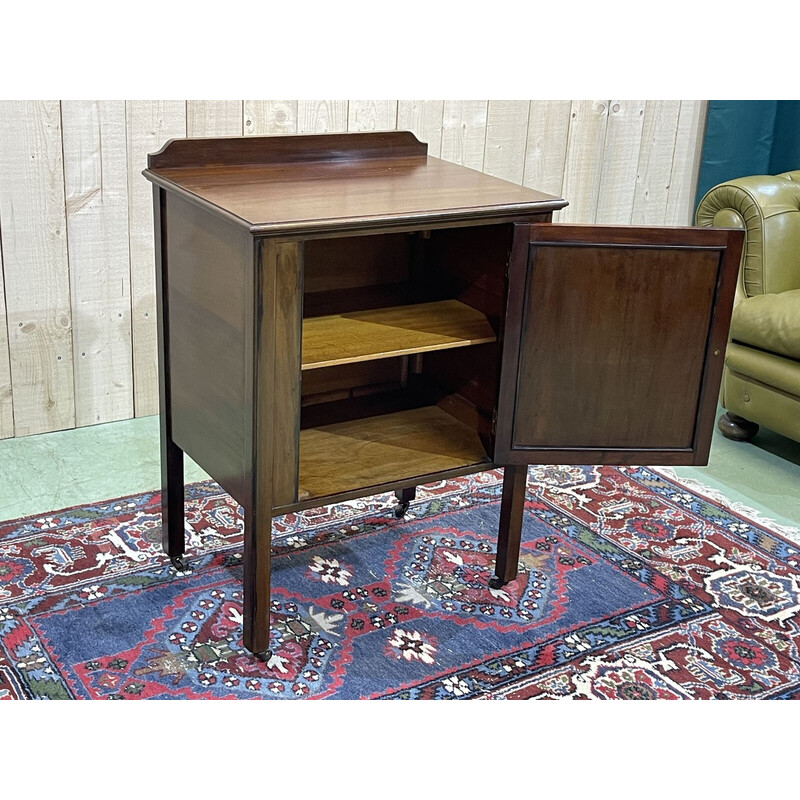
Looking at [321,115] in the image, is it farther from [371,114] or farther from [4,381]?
[4,381]

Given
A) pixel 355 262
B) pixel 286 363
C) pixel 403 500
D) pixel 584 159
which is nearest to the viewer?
pixel 286 363

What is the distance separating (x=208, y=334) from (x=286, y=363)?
0.25 meters

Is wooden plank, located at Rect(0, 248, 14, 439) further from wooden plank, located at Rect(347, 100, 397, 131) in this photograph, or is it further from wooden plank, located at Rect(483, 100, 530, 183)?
wooden plank, located at Rect(483, 100, 530, 183)

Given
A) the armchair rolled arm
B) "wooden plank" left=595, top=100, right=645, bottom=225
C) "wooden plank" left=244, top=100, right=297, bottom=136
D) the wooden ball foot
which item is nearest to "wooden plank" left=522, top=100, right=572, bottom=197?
"wooden plank" left=595, top=100, right=645, bottom=225

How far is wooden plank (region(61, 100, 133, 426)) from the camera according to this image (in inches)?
121

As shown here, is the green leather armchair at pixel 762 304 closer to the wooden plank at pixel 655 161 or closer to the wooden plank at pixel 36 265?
the wooden plank at pixel 655 161

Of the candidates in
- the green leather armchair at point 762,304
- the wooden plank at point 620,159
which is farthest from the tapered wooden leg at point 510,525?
the wooden plank at point 620,159

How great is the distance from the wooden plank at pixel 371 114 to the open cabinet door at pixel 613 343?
4.70 ft

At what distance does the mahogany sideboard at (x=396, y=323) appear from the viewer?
2.09 meters

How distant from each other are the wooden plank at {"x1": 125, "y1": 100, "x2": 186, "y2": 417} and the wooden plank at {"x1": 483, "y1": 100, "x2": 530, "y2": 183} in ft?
3.63

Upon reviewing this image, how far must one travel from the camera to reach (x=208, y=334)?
2221 mm

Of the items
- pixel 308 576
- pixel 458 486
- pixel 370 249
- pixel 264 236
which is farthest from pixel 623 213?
pixel 264 236

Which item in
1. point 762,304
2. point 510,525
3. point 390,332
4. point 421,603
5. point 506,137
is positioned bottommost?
point 421,603

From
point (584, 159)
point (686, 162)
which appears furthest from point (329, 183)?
point (686, 162)
